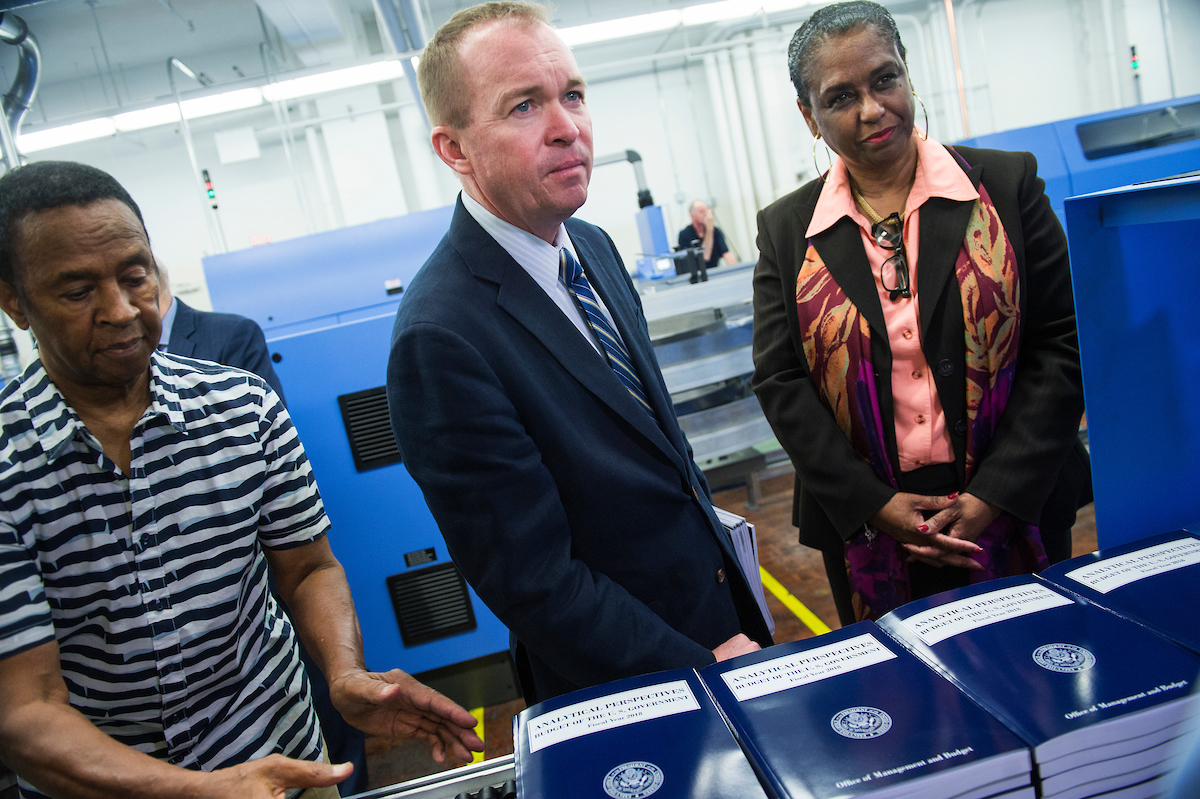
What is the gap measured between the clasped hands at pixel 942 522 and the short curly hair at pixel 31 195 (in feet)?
4.05

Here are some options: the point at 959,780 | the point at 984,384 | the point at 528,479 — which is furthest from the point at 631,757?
the point at 984,384

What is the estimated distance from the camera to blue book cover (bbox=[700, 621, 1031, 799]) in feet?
1.91

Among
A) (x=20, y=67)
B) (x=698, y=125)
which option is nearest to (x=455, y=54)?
(x=20, y=67)

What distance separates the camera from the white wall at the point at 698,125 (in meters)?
9.43

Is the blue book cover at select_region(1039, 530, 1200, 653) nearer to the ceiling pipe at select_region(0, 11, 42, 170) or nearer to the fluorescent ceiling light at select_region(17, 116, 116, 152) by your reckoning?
the ceiling pipe at select_region(0, 11, 42, 170)

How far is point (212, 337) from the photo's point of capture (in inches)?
89.4

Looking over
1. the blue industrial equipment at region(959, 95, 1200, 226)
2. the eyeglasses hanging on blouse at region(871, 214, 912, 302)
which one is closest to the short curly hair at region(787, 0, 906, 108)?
the eyeglasses hanging on blouse at region(871, 214, 912, 302)

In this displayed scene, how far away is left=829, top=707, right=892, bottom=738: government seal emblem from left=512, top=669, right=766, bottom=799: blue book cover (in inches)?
3.6

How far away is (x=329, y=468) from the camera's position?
8.88 feet

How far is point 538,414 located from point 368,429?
1.83 m

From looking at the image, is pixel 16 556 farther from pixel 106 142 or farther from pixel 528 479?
pixel 106 142

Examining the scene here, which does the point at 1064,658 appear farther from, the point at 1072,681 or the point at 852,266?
the point at 852,266

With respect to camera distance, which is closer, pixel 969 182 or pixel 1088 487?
pixel 969 182

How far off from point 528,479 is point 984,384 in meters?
0.84
